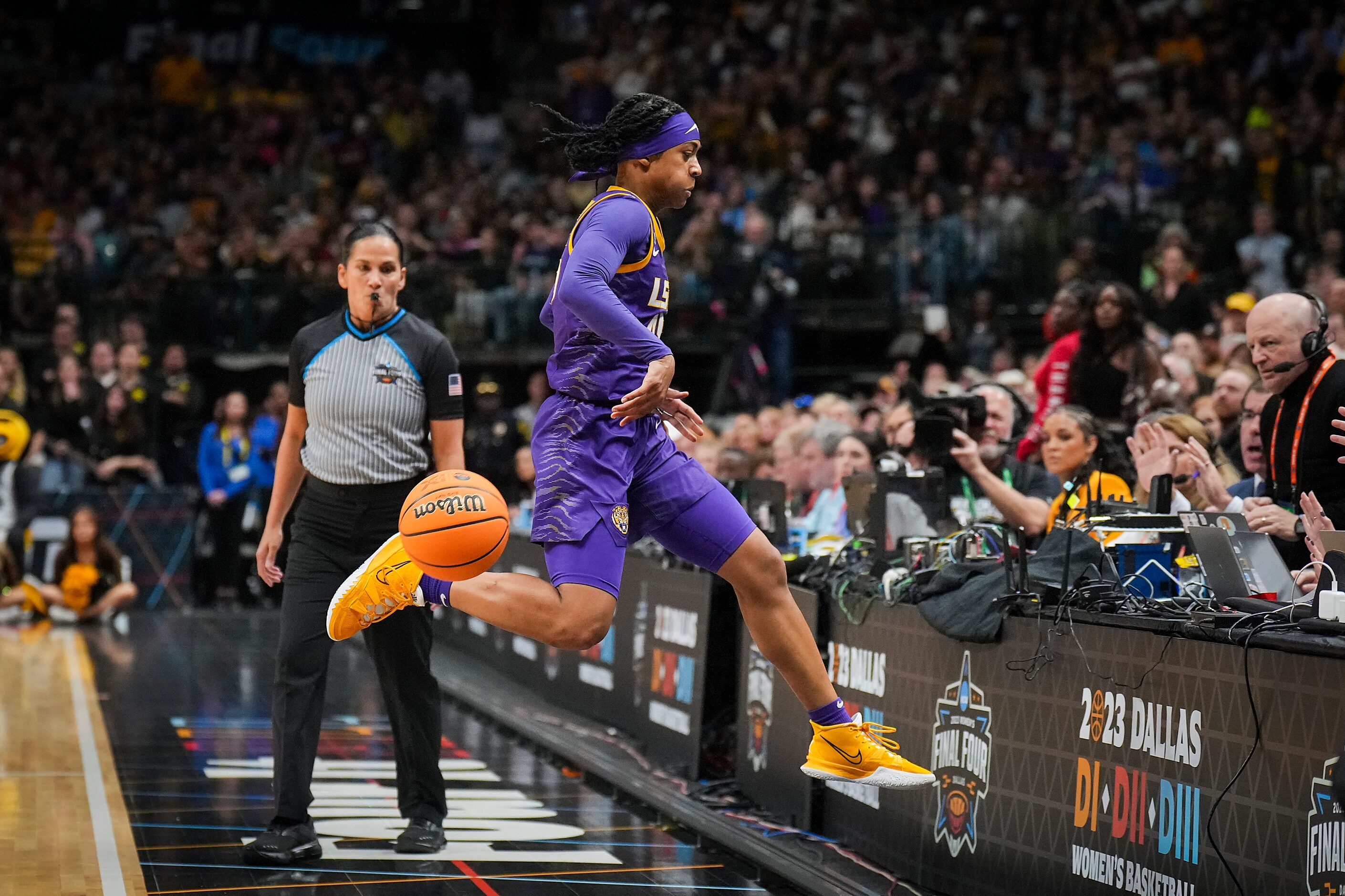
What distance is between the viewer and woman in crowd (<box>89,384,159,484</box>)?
15906 mm

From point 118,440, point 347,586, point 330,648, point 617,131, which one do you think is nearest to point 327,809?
point 330,648

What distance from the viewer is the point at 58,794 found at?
6.88 metres

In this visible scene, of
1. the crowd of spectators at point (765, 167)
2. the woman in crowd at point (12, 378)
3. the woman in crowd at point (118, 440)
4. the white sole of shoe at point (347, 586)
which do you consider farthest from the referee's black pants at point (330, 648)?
the woman in crowd at point (118, 440)

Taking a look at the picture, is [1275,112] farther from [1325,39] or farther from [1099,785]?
[1099,785]

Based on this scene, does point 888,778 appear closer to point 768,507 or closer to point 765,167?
point 768,507

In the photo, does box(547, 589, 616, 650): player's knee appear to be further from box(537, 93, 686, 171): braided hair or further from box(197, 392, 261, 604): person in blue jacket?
box(197, 392, 261, 604): person in blue jacket

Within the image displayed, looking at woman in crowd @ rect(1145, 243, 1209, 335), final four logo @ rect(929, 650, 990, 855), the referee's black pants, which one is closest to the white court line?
the referee's black pants

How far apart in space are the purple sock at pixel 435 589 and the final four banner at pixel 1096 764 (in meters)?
1.66

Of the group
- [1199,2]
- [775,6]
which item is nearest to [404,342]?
[1199,2]

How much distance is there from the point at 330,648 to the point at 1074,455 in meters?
3.02

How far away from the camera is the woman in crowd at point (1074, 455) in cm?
628

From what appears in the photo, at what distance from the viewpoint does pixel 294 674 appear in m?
5.59

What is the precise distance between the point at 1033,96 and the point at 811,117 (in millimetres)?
2541

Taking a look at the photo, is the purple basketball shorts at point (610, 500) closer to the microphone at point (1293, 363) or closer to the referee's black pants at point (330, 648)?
the referee's black pants at point (330, 648)
